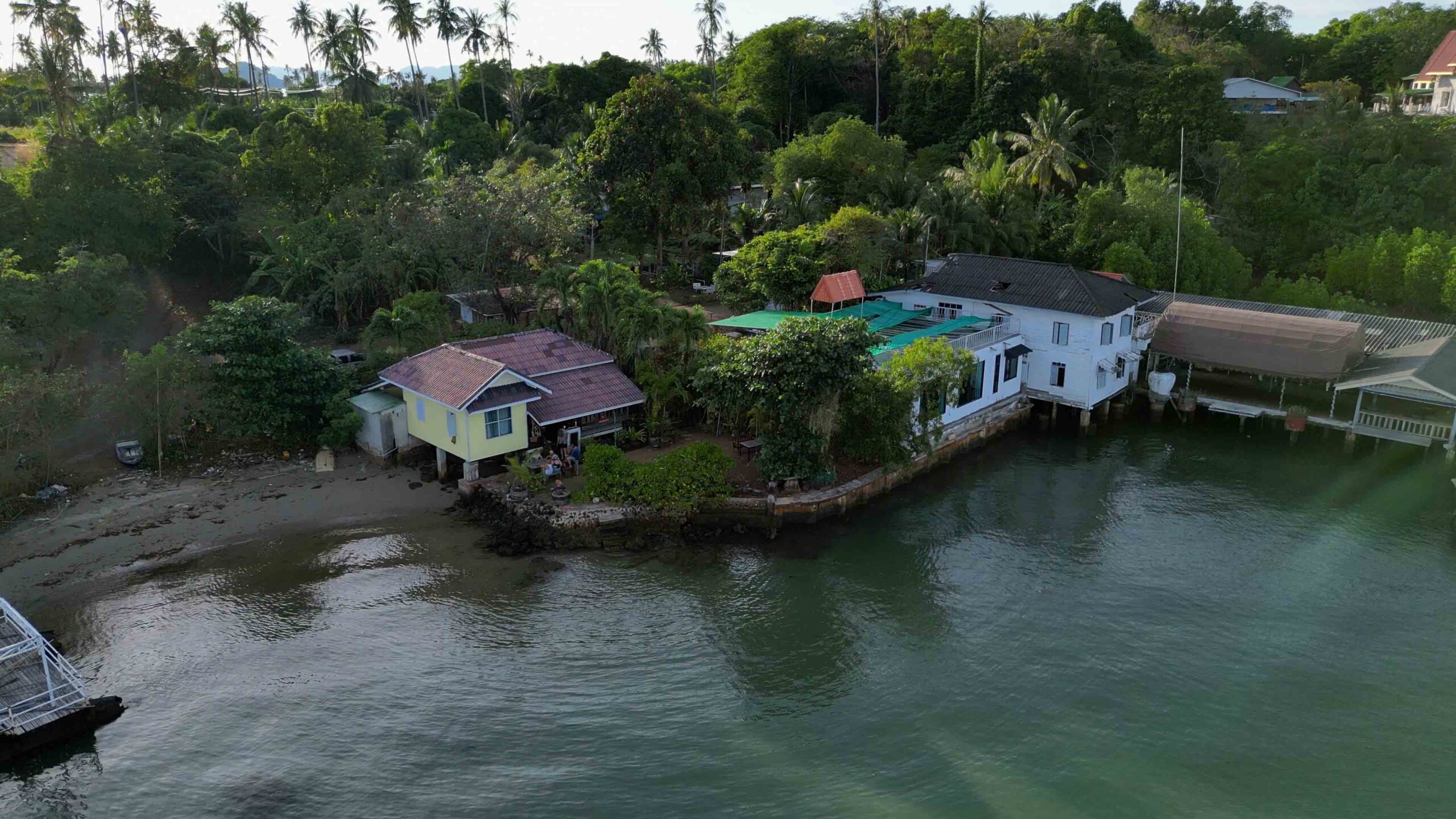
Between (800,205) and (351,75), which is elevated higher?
(351,75)

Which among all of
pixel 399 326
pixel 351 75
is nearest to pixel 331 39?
pixel 351 75

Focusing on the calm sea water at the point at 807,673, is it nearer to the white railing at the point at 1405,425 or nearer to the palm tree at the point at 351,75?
the white railing at the point at 1405,425

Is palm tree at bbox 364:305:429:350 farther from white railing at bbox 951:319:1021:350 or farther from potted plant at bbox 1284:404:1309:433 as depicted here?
potted plant at bbox 1284:404:1309:433

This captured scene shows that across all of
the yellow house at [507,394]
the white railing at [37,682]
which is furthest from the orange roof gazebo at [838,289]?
the white railing at [37,682]

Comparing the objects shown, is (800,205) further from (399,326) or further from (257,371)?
(257,371)

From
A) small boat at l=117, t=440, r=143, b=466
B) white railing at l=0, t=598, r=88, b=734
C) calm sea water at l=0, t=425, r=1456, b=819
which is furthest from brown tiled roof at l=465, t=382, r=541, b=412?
white railing at l=0, t=598, r=88, b=734

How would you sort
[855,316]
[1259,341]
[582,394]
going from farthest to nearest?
[855,316] < [1259,341] < [582,394]
